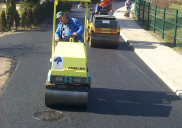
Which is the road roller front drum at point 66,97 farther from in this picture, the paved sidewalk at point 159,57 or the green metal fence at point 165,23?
the green metal fence at point 165,23

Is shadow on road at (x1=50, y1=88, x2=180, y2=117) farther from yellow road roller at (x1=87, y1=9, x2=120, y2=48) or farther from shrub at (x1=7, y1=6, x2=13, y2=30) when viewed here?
shrub at (x1=7, y1=6, x2=13, y2=30)

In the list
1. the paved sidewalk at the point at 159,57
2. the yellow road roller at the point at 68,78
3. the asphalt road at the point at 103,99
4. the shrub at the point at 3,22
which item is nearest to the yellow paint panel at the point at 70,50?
the yellow road roller at the point at 68,78

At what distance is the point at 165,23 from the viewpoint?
16562 mm

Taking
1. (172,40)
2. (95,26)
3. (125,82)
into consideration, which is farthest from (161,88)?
(172,40)

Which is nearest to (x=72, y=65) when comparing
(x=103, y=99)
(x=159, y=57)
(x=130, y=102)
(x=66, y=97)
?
(x=66, y=97)

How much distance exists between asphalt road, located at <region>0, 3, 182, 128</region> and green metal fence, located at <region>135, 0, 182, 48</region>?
12.6 feet

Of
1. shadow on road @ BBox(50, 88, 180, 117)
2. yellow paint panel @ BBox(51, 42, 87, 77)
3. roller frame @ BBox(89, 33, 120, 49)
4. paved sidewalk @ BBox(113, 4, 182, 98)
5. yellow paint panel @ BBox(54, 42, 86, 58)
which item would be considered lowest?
shadow on road @ BBox(50, 88, 180, 117)

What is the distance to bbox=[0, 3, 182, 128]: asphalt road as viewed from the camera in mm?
6023

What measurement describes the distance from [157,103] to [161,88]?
1324 mm

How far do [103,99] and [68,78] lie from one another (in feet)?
4.88

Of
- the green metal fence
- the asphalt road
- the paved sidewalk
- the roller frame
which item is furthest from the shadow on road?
the green metal fence

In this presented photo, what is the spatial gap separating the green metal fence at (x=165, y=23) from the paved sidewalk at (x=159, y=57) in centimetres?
64

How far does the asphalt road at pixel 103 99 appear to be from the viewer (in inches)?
237

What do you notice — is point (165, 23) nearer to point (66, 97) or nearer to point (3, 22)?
point (3, 22)
